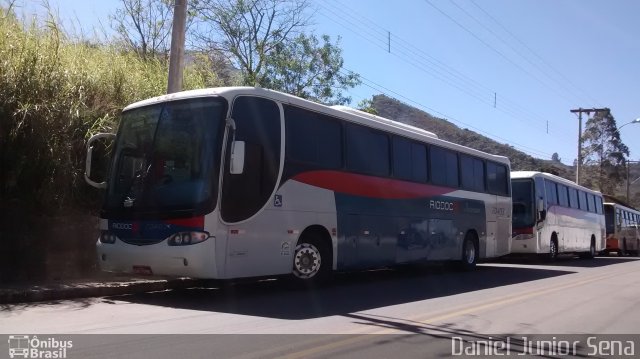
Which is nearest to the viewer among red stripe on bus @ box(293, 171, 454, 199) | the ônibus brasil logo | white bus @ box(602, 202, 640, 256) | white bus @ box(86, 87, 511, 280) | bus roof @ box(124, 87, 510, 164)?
the ônibus brasil logo

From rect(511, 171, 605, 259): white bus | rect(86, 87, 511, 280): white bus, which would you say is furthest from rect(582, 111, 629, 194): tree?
rect(86, 87, 511, 280): white bus

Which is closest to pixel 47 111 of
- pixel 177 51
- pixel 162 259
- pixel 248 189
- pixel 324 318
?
pixel 177 51

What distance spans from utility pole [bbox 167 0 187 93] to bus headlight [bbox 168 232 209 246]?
443 cm

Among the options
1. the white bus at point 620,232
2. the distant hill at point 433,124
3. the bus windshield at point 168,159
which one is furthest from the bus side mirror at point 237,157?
the white bus at point 620,232

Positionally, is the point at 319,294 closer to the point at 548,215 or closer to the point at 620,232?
the point at 548,215

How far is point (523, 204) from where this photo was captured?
21.6 m

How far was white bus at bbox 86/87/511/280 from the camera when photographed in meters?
9.10

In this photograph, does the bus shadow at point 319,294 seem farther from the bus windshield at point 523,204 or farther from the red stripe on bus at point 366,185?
the bus windshield at point 523,204

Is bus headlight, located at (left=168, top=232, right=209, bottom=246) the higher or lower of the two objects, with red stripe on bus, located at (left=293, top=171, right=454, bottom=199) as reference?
lower

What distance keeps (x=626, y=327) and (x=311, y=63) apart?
17.2 m

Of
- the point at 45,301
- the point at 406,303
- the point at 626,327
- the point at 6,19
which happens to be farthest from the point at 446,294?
the point at 6,19

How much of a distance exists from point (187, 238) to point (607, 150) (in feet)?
224

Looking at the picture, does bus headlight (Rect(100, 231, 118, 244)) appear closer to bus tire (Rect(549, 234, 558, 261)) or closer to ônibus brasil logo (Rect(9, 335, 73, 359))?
ônibus brasil logo (Rect(9, 335, 73, 359))

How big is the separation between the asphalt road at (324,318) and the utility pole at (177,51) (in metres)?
4.27
